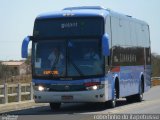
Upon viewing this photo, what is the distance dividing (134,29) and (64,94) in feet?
24.3

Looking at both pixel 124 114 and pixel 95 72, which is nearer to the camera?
pixel 124 114

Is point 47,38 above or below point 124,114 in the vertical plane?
above

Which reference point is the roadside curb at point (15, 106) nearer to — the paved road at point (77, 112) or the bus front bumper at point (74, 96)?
the paved road at point (77, 112)

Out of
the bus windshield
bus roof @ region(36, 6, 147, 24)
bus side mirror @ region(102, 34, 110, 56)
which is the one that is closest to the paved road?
the bus windshield

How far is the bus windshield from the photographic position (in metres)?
22.6

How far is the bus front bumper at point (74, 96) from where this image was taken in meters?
22.5

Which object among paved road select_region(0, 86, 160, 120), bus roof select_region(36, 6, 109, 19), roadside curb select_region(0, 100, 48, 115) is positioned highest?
bus roof select_region(36, 6, 109, 19)

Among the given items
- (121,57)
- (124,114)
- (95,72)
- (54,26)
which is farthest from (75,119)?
(121,57)

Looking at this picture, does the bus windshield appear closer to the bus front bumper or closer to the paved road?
the bus front bumper

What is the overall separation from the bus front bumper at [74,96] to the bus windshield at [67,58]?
667 mm

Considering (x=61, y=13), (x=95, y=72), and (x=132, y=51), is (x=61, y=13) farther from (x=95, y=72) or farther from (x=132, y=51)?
(x=132, y=51)

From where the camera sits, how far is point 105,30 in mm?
22953

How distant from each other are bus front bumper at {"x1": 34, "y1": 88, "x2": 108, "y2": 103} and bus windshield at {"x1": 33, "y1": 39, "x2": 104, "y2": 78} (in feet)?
2.19

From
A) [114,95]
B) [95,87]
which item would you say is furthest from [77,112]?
[114,95]
